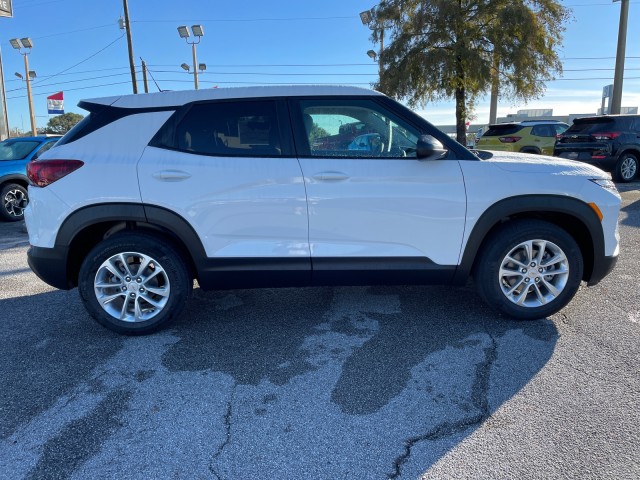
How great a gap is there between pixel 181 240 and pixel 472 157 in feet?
7.48

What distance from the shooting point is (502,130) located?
1505 cm

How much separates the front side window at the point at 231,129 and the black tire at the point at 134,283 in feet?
2.66

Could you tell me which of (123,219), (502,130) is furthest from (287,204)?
(502,130)

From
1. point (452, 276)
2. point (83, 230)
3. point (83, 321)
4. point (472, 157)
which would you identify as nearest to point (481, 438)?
point (452, 276)

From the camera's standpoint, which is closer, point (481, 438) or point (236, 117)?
point (481, 438)

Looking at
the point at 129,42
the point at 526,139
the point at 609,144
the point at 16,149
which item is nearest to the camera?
the point at 16,149

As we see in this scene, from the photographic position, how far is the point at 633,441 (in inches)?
92.2

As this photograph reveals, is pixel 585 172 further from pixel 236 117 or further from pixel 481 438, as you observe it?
pixel 236 117

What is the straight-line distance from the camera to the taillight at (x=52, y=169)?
3.38m

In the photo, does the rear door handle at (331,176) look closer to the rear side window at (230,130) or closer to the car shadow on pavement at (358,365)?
the rear side window at (230,130)

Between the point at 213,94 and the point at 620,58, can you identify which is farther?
the point at 620,58

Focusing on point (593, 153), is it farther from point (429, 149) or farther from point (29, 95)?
point (29, 95)

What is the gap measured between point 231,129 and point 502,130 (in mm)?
13514

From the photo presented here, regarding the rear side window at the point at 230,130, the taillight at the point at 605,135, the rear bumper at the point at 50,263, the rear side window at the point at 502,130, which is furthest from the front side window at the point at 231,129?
the rear side window at the point at 502,130
